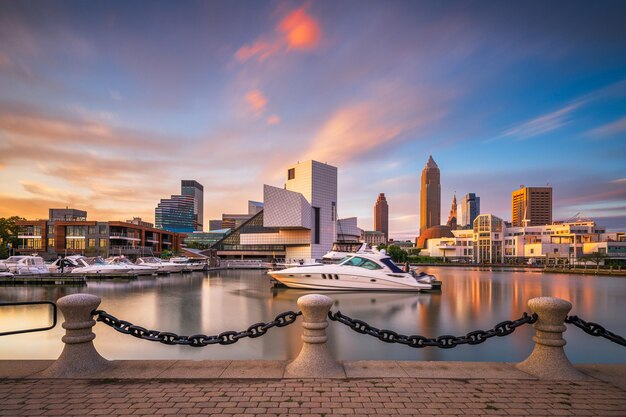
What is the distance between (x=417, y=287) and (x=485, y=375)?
22705 millimetres

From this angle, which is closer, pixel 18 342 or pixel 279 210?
pixel 18 342

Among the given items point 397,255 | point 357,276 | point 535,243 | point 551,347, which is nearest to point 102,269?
point 357,276

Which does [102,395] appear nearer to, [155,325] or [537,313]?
[537,313]

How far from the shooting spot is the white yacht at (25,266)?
1449 inches

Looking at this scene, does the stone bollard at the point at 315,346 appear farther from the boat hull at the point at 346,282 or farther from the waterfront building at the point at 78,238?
the waterfront building at the point at 78,238

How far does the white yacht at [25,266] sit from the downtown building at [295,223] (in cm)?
5494

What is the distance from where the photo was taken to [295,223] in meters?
92.1

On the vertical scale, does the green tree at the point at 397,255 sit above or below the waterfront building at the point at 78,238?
below

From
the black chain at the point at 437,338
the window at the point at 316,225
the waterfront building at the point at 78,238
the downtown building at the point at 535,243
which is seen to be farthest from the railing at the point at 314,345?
the downtown building at the point at 535,243

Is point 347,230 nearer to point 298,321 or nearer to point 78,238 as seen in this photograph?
point 78,238

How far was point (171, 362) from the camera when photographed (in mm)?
5465

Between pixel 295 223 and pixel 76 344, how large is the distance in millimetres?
87011

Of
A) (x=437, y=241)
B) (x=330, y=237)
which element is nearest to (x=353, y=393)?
(x=330, y=237)

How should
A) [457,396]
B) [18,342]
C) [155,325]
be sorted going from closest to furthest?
[457,396] < [18,342] < [155,325]
